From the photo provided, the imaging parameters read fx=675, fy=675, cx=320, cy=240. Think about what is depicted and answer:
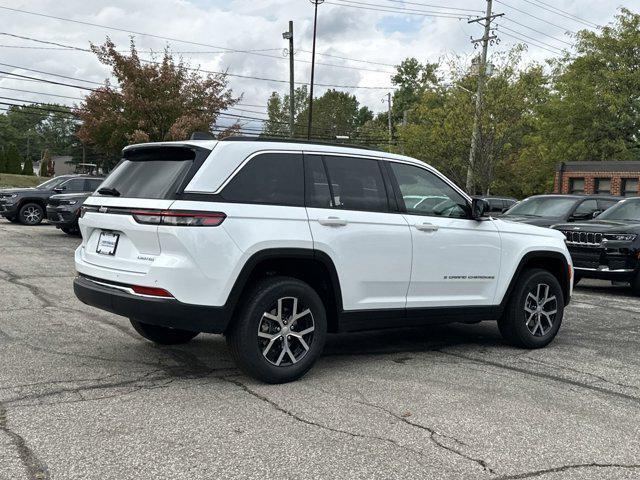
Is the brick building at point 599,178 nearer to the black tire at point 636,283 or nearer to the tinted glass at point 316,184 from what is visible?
the black tire at point 636,283

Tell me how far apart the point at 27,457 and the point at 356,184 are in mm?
3226

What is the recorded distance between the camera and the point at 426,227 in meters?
5.90

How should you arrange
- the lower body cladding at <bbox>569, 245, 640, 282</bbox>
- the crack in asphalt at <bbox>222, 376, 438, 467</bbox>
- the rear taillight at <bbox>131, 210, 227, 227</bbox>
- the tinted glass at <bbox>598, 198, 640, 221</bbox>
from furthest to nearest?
the tinted glass at <bbox>598, 198, 640, 221</bbox>, the lower body cladding at <bbox>569, 245, 640, 282</bbox>, the rear taillight at <bbox>131, 210, 227, 227</bbox>, the crack in asphalt at <bbox>222, 376, 438, 467</bbox>

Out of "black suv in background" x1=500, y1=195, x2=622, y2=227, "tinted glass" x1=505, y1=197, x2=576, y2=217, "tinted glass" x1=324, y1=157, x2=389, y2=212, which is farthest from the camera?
"tinted glass" x1=505, y1=197, x2=576, y2=217

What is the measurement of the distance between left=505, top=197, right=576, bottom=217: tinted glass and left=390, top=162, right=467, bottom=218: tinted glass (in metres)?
8.15

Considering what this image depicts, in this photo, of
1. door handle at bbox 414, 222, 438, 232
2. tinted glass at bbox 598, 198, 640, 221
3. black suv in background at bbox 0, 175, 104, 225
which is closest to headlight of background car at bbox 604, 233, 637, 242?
tinted glass at bbox 598, 198, 640, 221

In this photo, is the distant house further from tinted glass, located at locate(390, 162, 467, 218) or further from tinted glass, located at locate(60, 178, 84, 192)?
tinted glass, located at locate(390, 162, 467, 218)

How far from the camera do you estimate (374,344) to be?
6754mm

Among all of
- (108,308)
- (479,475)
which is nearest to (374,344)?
(108,308)

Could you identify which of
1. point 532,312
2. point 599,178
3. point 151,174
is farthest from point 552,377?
point 599,178

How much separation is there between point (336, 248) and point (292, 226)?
0.43m

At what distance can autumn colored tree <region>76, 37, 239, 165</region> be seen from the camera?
2400 cm

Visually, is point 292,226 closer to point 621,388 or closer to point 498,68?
point 621,388

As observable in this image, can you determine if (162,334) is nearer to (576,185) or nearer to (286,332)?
(286,332)
